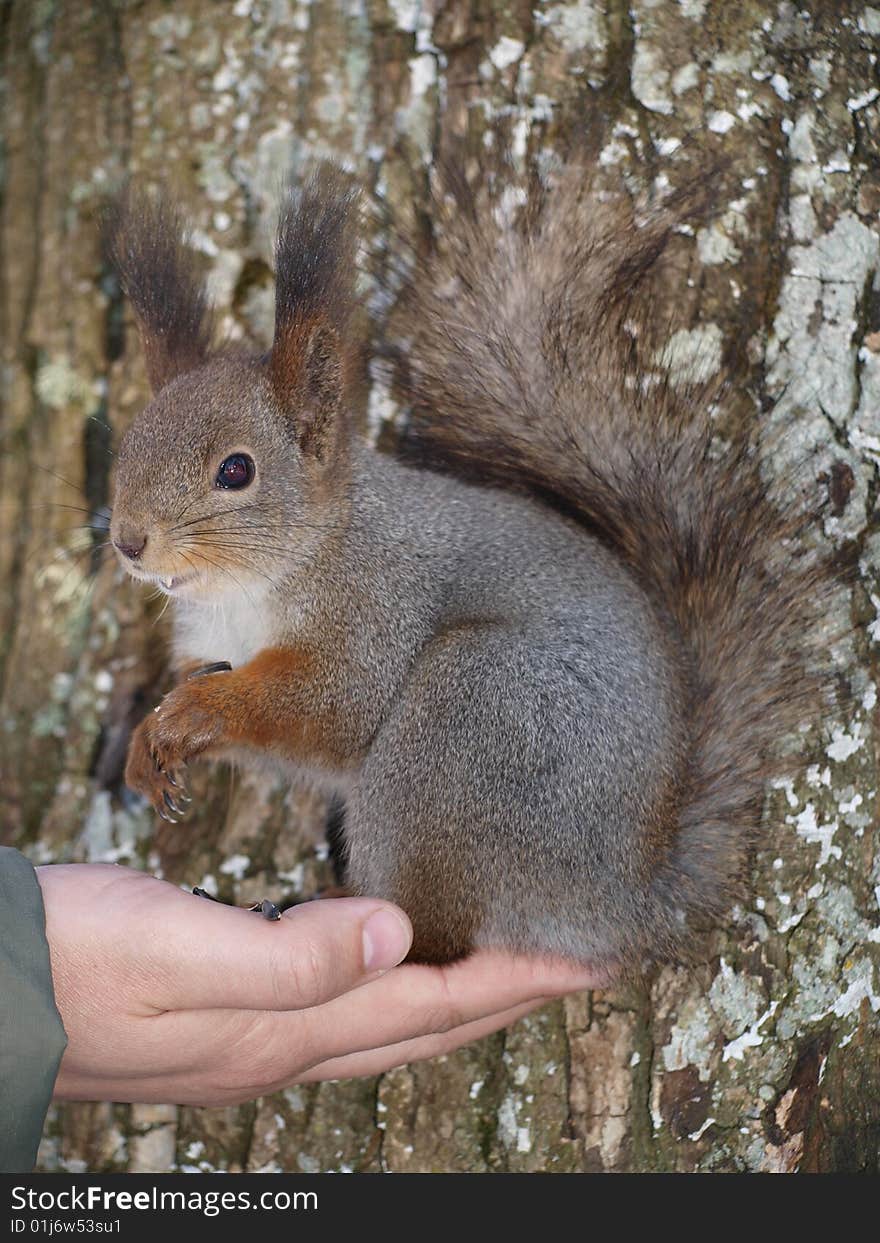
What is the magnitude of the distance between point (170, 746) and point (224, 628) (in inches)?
9.7

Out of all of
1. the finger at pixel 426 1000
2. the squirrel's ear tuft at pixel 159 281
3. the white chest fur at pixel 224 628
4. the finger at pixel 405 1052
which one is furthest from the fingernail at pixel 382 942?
the squirrel's ear tuft at pixel 159 281

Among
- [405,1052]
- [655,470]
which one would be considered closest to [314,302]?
[655,470]

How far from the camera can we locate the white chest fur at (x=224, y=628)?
1.58m

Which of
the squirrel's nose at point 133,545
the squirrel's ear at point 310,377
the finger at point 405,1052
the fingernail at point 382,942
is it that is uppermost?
the squirrel's ear at point 310,377

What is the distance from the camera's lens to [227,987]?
1.24 meters

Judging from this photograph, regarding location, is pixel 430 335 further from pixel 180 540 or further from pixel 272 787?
pixel 272 787

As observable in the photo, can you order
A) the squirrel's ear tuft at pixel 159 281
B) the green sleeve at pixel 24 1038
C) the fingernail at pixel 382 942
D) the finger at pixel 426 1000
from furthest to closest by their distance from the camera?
the squirrel's ear tuft at pixel 159 281, the finger at pixel 426 1000, the fingernail at pixel 382 942, the green sleeve at pixel 24 1038

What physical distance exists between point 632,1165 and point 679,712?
0.63 m

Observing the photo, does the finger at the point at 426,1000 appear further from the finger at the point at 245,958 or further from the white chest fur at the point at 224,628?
the white chest fur at the point at 224,628

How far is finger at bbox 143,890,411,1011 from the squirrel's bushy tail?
448 mm

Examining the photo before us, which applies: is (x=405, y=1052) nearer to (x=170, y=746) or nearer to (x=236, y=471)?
(x=170, y=746)

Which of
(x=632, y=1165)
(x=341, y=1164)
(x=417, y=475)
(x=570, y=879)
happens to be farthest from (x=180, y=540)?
(x=632, y=1165)

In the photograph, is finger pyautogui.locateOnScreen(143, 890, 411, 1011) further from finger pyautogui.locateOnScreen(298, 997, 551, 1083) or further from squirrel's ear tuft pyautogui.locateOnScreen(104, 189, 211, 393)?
squirrel's ear tuft pyautogui.locateOnScreen(104, 189, 211, 393)

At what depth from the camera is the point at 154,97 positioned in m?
1.72
